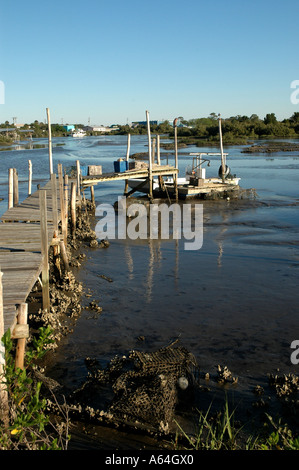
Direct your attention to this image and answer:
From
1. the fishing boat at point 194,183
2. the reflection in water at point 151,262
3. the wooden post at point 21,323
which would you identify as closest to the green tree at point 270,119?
the fishing boat at point 194,183

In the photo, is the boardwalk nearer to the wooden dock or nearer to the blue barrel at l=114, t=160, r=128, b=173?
the wooden dock

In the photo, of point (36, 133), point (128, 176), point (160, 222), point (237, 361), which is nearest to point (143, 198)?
point (128, 176)

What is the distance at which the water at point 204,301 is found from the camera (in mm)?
8719

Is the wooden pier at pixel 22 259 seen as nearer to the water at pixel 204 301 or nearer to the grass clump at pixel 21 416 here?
the grass clump at pixel 21 416

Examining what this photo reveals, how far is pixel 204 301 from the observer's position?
11.5m

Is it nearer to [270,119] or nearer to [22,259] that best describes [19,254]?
[22,259]

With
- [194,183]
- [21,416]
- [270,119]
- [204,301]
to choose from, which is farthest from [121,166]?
[270,119]

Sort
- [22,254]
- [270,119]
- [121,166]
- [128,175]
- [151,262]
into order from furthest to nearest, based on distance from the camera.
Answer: [270,119] → [121,166] → [128,175] → [151,262] → [22,254]

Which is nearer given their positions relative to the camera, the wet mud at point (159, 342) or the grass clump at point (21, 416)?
the grass clump at point (21, 416)

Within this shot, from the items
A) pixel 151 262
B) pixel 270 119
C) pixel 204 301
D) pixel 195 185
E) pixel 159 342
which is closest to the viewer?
pixel 159 342

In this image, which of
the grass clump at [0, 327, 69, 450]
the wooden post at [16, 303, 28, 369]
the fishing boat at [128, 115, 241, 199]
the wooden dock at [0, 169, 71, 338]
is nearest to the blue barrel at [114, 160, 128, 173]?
the fishing boat at [128, 115, 241, 199]

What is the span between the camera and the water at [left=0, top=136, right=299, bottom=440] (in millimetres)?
8719

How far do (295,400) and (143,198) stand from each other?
2231 cm
